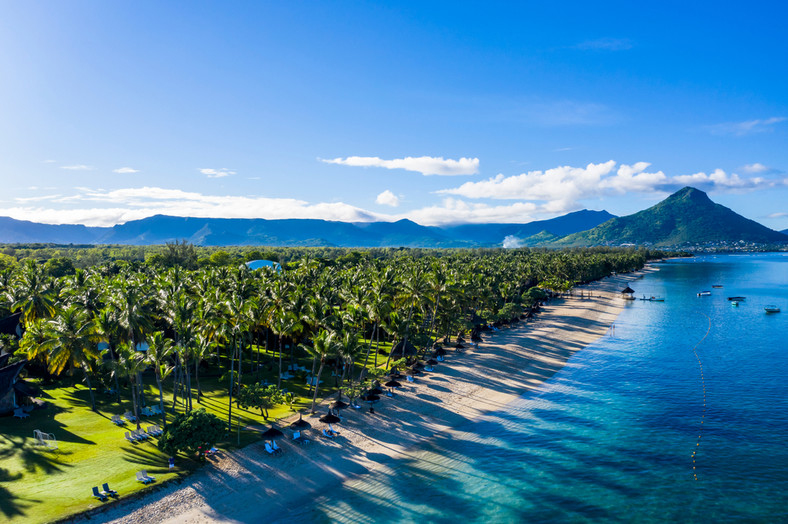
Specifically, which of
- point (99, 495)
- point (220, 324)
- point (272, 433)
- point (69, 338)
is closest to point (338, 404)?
point (272, 433)

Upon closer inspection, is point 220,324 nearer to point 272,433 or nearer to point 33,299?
point 272,433

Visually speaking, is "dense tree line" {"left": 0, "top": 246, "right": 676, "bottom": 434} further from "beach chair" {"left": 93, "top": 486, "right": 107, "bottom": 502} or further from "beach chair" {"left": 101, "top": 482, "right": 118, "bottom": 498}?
"beach chair" {"left": 93, "top": 486, "right": 107, "bottom": 502}

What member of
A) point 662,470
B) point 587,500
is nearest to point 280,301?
point 587,500

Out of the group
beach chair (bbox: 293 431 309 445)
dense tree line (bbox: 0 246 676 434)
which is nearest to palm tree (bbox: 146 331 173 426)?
dense tree line (bbox: 0 246 676 434)

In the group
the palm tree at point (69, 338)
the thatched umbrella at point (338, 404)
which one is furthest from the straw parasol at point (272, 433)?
the palm tree at point (69, 338)

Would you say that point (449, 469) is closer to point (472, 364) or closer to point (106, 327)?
point (472, 364)

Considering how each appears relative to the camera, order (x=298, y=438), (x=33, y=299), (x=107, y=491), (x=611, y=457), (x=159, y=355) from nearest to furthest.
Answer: (x=107, y=491), (x=159, y=355), (x=298, y=438), (x=611, y=457), (x=33, y=299)
